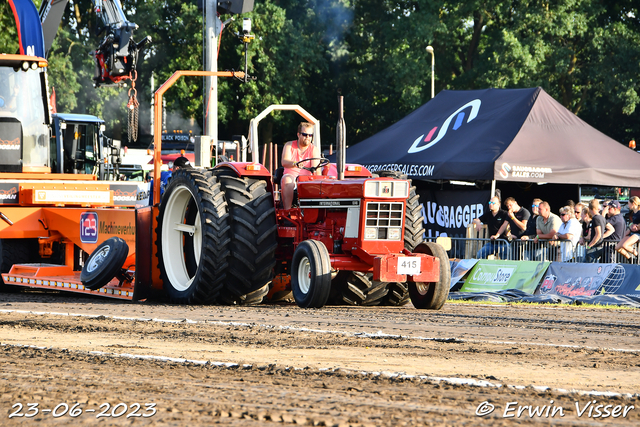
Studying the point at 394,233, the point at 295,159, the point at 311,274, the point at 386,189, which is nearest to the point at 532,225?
the point at 394,233

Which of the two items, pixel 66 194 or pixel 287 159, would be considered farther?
pixel 66 194

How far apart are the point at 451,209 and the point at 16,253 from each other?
879cm

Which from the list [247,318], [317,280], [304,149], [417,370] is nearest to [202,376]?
[417,370]

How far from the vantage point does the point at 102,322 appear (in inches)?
302

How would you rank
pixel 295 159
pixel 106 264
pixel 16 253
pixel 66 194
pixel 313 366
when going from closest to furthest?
pixel 313 366 < pixel 295 159 < pixel 106 264 < pixel 16 253 < pixel 66 194

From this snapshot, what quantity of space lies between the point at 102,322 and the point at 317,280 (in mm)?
2090

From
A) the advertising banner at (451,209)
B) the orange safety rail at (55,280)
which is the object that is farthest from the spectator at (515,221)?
the orange safety rail at (55,280)

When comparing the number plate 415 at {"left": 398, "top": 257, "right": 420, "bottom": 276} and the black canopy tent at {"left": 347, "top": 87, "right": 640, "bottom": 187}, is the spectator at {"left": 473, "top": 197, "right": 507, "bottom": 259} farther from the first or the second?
the number plate 415 at {"left": 398, "top": 257, "right": 420, "bottom": 276}

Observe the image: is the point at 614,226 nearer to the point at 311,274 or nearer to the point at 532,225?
the point at 532,225

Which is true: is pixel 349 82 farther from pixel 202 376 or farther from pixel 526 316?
pixel 202 376

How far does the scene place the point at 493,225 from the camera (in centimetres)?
1475

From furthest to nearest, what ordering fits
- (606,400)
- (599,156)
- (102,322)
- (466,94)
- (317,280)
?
(466,94), (599,156), (317,280), (102,322), (606,400)

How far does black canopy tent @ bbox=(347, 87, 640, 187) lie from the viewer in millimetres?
15523

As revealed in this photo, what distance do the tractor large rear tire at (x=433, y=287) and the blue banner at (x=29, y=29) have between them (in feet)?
24.2
